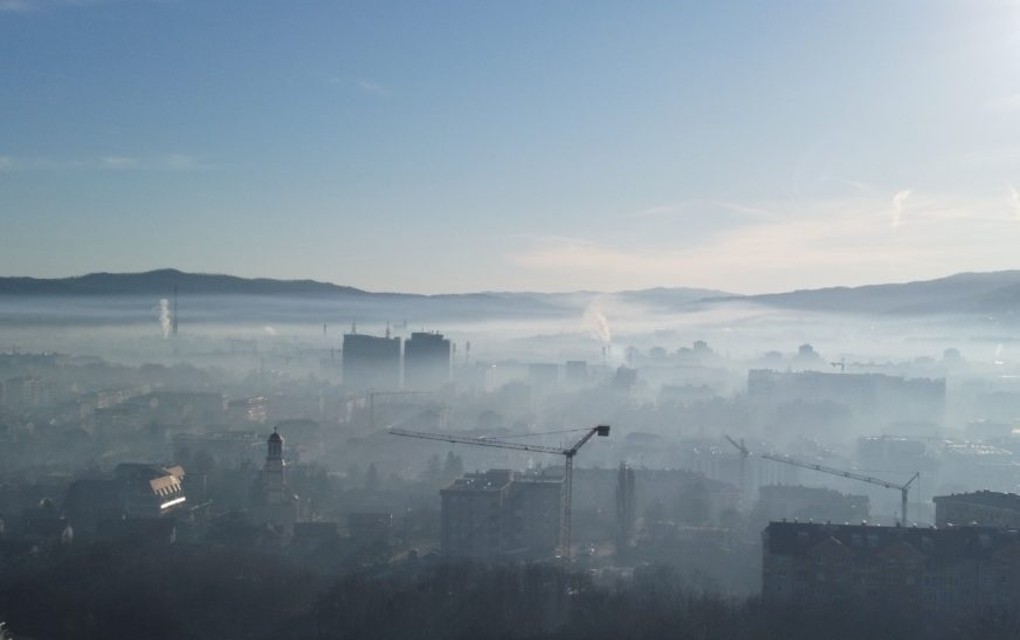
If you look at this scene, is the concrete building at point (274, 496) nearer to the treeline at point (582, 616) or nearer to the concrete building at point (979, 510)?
the treeline at point (582, 616)

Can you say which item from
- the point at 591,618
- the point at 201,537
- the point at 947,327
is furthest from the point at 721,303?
the point at 591,618

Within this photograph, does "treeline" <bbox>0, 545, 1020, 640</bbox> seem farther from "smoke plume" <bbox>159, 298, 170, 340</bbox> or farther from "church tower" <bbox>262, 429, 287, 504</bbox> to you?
"smoke plume" <bbox>159, 298, 170, 340</bbox>

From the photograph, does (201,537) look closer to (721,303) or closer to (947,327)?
(947,327)

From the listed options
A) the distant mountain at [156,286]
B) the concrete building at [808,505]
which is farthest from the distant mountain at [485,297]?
the concrete building at [808,505]

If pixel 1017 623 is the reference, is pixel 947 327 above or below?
above

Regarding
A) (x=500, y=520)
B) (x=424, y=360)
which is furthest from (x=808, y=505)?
(x=424, y=360)

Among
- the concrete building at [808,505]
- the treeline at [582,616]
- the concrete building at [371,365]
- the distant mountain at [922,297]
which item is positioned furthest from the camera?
the concrete building at [371,365]
